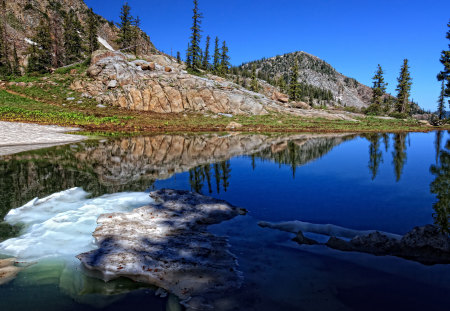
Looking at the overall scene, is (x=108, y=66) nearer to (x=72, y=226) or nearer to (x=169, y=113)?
(x=169, y=113)

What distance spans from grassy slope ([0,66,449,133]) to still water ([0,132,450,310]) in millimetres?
19433

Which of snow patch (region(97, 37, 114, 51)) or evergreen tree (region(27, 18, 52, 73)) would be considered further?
snow patch (region(97, 37, 114, 51))

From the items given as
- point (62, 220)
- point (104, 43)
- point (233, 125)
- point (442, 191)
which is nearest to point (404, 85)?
point (233, 125)

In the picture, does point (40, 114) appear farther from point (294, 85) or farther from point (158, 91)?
point (294, 85)

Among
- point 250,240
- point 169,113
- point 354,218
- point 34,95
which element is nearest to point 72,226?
point 250,240

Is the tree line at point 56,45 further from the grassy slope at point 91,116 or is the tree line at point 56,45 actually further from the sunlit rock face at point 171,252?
the sunlit rock face at point 171,252

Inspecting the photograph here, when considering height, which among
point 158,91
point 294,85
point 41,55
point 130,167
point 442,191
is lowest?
point 442,191

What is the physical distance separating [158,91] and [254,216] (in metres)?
47.8

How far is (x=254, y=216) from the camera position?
9039mm

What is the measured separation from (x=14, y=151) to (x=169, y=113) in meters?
32.6

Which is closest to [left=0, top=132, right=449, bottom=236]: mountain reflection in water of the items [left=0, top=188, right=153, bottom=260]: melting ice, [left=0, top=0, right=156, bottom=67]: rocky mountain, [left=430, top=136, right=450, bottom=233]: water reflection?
[left=430, top=136, right=450, bottom=233]: water reflection

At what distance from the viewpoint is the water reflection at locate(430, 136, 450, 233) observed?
8.24 metres

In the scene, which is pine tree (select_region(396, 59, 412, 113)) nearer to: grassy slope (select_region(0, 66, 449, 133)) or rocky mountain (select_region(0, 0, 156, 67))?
grassy slope (select_region(0, 66, 449, 133))

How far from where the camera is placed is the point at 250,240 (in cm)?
727
